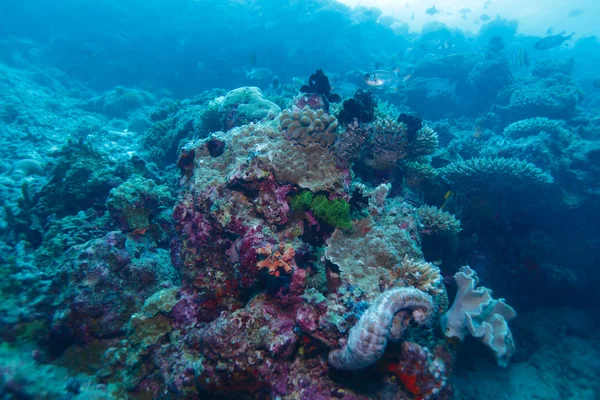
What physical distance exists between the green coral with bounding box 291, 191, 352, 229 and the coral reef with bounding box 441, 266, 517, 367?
1859mm

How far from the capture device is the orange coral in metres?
3.12

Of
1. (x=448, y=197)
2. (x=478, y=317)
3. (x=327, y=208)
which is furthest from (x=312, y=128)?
(x=448, y=197)

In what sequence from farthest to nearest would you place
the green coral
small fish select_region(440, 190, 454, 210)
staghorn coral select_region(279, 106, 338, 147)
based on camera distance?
small fish select_region(440, 190, 454, 210) < staghorn coral select_region(279, 106, 338, 147) < the green coral

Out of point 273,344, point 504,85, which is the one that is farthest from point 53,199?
point 504,85

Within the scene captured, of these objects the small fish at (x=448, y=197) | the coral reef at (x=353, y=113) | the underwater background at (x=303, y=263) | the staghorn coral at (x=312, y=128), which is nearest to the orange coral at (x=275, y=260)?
the underwater background at (x=303, y=263)

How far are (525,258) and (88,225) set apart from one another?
9.85m

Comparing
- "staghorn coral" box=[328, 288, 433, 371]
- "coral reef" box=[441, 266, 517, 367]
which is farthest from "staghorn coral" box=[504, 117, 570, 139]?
"staghorn coral" box=[328, 288, 433, 371]

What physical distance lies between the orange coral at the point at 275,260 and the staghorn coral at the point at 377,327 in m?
1.03

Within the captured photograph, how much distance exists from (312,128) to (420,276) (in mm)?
2849

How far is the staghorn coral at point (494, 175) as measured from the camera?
6676 millimetres

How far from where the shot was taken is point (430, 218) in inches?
211

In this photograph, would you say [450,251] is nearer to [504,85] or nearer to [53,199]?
[53,199]

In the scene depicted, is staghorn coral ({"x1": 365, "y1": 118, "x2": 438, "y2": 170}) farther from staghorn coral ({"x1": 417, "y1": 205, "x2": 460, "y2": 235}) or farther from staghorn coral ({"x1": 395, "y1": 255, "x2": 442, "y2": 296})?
staghorn coral ({"x1": 395, "y1": 255, "x2": 442, "y2": 296})

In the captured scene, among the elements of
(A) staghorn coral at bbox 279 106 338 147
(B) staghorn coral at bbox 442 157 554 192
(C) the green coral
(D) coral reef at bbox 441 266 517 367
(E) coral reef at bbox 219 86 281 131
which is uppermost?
(E) coral reef at bbox 219 86 281 131
